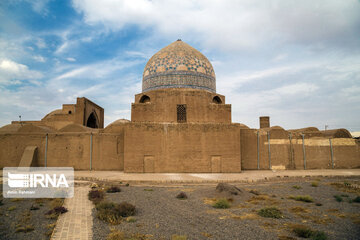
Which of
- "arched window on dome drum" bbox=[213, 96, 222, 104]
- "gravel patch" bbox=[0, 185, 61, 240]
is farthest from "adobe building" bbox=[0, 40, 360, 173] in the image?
"gravel patch" bbox=[0, 185, 61, 240]

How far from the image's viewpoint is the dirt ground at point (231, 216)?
419cm

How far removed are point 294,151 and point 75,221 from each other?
43.5 feet

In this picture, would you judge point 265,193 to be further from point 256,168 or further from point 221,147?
point 256,168

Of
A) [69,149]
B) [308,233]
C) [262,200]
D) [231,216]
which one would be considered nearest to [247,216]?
[231,216]

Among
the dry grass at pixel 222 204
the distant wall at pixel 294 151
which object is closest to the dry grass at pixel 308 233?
the dry grass at pixel 222 204

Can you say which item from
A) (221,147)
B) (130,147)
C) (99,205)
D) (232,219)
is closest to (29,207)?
(99,205)

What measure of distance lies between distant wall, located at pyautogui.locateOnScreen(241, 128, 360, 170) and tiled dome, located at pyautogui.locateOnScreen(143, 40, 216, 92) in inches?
165

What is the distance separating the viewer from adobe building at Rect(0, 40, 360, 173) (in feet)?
39.2

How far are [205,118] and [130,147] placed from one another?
4.35 metres

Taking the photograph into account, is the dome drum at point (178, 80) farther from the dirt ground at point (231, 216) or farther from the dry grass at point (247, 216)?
the dry grass at point (247, 216)

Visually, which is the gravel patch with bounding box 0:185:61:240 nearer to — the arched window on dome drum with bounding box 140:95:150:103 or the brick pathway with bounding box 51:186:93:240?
the brick pathway with bounding box 51:186:93:240

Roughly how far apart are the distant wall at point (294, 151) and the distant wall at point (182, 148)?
1919 millimetres

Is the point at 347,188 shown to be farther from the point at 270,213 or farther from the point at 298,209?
the point at 270,213

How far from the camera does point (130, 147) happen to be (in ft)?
38.9
